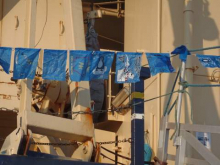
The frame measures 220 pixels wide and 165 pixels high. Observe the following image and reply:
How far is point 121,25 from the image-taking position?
15.3 meters

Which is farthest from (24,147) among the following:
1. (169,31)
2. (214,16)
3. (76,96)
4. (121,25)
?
(121,25)

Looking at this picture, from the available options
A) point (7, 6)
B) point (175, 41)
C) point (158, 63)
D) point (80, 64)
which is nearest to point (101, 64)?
point (80, 64)

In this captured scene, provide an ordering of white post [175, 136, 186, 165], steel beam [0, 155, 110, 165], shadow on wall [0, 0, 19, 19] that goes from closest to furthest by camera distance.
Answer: steel beam [0, 155, 110, 165], white post [175, 136, 186, 165], shadow on wall [0, 0, 19, 19]

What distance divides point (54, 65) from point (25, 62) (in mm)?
478

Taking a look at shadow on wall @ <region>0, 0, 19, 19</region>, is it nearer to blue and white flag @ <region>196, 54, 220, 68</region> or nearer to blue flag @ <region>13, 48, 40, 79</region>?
blue flag @ <region>13, 48, 40, 79</region>

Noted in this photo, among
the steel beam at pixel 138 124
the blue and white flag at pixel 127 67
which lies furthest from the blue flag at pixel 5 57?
the steel beam at pixel 138 124

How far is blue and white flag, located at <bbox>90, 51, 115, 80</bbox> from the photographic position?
7.93 m

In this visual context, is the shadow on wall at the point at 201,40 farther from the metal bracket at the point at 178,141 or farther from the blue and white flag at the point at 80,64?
the metal bracket at the point at 178,141

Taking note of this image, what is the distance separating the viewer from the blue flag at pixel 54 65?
782 cm

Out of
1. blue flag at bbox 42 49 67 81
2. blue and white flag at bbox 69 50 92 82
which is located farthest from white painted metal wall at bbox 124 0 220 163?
blue flag at bbox 42 49 67 81

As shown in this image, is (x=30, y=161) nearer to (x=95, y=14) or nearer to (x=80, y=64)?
(x=80, y=64)

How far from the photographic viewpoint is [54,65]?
25.7 feet

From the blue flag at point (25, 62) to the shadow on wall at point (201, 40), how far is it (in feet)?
11.8

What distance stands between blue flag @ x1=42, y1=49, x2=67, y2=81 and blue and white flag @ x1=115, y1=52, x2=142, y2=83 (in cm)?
91
